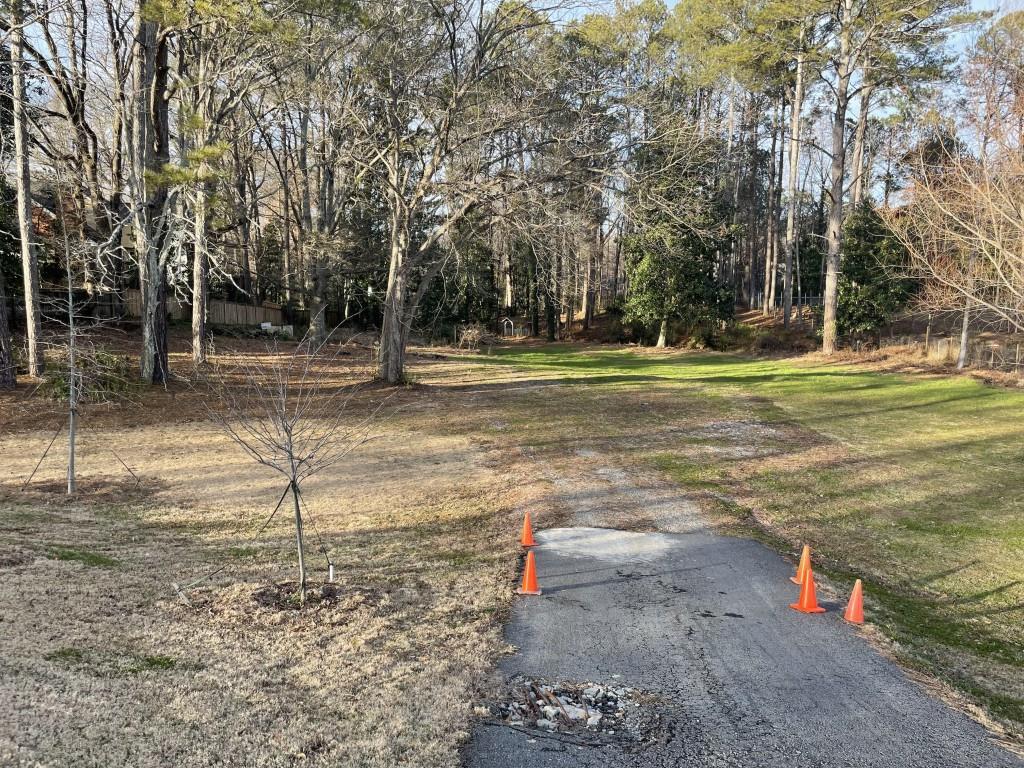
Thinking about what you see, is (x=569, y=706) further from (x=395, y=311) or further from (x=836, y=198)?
(x=836, y=198)

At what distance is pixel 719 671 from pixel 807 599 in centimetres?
172

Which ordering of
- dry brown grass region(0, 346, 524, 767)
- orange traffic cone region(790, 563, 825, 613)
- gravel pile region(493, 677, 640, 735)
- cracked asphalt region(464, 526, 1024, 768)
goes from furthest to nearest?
orange traffic cone region(790, 563, 825, 613)
gravel pile region(493, 677, 640, 735)
cracked asphalt region(464, 526, 1024, 768)
dry brown grass region(0, 346, 524, 767)

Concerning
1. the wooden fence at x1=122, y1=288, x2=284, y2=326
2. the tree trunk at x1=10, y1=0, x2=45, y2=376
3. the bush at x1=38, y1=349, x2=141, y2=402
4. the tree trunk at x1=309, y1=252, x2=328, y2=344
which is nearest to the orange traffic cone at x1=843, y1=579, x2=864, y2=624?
the bush at x1=38, y1=349, x2=141, y2=402

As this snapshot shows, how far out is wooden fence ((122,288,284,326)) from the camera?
27734 millimetres

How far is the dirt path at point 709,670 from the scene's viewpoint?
392cm

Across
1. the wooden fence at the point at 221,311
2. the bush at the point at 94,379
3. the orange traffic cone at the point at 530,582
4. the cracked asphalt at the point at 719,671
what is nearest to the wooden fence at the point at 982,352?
the cracked asphalt at the point at 719,671

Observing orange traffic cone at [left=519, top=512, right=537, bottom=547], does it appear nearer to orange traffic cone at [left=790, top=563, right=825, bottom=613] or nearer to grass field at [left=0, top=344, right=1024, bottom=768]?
grass field at [left=0, top=344, right=1024, bottom=768]

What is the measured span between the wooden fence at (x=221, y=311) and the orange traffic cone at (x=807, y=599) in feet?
89.6

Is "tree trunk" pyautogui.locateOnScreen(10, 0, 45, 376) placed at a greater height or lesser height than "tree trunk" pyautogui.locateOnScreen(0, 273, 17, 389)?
greater

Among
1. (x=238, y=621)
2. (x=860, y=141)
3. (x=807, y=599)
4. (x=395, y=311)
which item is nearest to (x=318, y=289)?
(x=395, y=311)

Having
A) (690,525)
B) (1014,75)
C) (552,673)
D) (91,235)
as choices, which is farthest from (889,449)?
(91,235)

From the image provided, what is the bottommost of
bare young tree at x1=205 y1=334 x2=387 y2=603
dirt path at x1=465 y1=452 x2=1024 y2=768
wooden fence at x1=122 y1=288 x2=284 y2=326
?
dirt path at x1=465 y1=452 x2=1024 y2=768

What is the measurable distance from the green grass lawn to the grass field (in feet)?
0.17

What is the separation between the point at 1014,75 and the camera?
15109 millimetres
